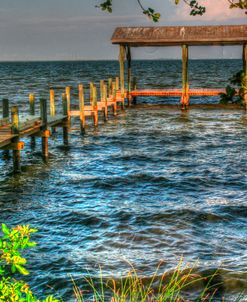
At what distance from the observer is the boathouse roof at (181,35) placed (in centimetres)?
2753

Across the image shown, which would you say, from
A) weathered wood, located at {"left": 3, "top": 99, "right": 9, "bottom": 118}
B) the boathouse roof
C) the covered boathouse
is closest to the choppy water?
weathered wood, located at {"left": 3, "top": 99, "right": 9, "bottom": 118}

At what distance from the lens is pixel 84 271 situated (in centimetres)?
810

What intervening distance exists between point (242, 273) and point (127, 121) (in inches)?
752

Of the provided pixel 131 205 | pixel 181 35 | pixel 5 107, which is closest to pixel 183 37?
pixel 181 35

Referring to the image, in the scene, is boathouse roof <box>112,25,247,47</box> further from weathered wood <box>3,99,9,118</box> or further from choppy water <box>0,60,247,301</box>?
weathered wood <box>3,99,9,118</box>

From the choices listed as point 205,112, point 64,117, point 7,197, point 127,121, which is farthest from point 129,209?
point 205,112

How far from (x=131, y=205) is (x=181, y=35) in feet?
61.1

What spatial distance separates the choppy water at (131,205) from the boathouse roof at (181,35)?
323 inches

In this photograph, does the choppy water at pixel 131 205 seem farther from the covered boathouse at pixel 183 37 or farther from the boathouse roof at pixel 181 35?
the boathouse roof at pixel 181 35

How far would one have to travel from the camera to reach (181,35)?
1114 inches

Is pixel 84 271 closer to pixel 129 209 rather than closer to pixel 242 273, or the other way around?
pixel 242 273

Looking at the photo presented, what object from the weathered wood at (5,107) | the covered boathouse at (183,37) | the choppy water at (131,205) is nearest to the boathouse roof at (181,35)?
the covered boathouse at (183,37)

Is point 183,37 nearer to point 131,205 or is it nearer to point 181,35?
point 181,35

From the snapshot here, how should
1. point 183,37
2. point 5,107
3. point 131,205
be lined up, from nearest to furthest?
point 131,205 → point 5,107 → point 183,37
